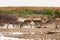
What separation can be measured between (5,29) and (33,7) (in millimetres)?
736

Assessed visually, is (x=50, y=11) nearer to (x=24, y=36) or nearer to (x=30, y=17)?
(x=30, y=17)

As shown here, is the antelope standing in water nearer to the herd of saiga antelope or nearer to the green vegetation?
the herd of saiga antelope

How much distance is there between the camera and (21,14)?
4590mm

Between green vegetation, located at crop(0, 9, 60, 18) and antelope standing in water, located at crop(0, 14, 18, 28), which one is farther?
green vegetation, located at crop(0, 9, 60, 18)

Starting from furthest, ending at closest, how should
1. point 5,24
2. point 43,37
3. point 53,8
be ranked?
point 53,8
point 5,24
point 43,37

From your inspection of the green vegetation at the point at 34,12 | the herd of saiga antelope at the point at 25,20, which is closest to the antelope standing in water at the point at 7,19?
the herd of saiga antelope at the point at 25,20

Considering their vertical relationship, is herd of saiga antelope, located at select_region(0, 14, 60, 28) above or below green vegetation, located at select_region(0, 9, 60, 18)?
below

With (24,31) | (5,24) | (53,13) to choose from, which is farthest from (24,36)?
(53,13)

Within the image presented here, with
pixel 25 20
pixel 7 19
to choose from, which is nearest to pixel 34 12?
pixel 25 20

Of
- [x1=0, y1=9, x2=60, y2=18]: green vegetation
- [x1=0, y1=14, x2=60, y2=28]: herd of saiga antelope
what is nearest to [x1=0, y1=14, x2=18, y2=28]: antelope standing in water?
[x1=0, y1=14, x2=60, y2=28]: herd of saiga antelope

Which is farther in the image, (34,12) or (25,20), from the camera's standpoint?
(34,12)

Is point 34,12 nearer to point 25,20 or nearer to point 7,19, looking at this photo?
point 25,20

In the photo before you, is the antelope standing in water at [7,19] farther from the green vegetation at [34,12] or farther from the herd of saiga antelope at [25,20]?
the green vegetation at [34,12]

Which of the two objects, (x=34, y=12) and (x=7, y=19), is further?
→ (x=34, y=12)
